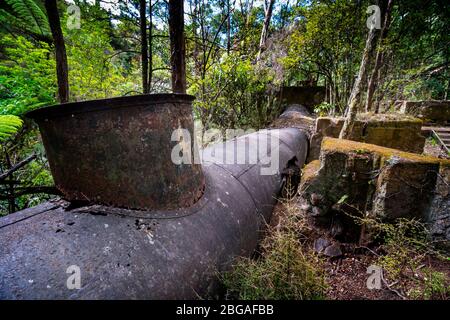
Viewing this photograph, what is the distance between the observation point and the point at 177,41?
2289 mm

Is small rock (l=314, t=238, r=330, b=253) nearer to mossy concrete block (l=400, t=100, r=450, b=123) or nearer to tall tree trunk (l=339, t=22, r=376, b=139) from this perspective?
tall tree trunk (l=339, t=22, r=376, b=139)

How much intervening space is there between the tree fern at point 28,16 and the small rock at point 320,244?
6.85 metres

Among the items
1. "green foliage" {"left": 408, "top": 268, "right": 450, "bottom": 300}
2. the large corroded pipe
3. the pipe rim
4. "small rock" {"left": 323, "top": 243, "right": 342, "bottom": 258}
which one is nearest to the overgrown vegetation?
"green foliage" {"left": 408, "top": 268, "right": 450, "bottom": 300}

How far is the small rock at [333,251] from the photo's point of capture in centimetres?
243

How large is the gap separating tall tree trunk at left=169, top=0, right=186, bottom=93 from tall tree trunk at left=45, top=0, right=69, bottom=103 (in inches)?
51.0

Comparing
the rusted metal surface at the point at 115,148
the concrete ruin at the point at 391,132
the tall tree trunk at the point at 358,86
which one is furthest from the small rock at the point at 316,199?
the concrete ruin at the point at 391,132

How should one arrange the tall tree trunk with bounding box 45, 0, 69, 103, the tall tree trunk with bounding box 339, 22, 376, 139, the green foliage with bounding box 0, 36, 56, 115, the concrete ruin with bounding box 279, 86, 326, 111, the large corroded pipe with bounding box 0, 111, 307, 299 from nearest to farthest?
the large corroded pipe with bounding box 0, 111, 307, 299 < the tall tree trunk with bounding box 45, 0, 69, 103 < the green foliage with bounding box 0, 36, 56, 115 < the tall tree trunk with bounding box 339, 22, 376, 139 < the concrete ruin with bounding box 279, 86, 326, 111

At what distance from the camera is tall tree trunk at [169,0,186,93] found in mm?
2213

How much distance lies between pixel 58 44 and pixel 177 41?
4.57 feet

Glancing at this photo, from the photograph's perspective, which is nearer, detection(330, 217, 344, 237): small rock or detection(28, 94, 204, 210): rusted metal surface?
detection(28, 94, 204, 210): rusted metal surface

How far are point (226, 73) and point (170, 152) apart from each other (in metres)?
4.71

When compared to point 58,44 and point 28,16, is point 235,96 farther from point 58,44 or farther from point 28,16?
point 28,16
